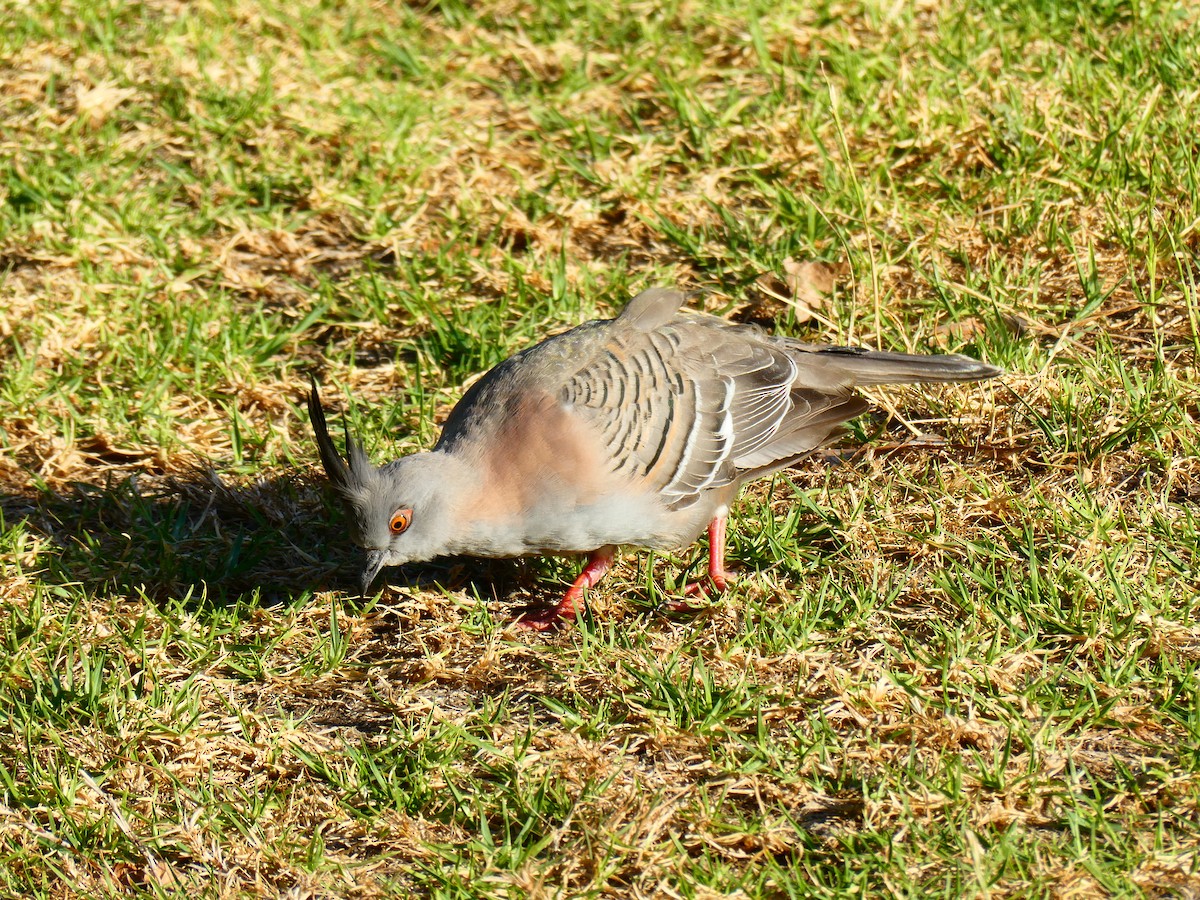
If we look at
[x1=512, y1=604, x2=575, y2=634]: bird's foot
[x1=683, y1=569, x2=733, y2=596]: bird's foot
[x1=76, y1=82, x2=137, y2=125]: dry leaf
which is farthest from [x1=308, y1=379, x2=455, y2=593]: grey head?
[x1=76, y1=82, x2=137, y2=125]: dry leaf

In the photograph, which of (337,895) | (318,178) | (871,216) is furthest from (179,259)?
(337,895)

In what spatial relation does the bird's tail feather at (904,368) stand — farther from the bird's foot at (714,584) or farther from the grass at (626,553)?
the bird's foot at (714,584)

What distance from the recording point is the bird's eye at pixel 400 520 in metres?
4.33

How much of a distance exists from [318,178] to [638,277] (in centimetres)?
172

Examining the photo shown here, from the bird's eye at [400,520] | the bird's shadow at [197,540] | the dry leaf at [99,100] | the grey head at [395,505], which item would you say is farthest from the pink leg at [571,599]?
the dry leaf at [99,100]

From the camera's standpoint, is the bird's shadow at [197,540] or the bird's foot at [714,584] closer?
the bird's foot at [714,584]

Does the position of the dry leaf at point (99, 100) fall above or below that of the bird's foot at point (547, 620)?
above

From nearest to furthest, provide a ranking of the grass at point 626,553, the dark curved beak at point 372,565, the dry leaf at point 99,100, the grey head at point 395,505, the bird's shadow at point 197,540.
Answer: the grass at point 626,553
the grey head at point 395,505
the dark curved beak at point 372,565
the bird's shadow at point 197,540
the dry leaf at point 99,100

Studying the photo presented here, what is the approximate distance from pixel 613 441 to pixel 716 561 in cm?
55

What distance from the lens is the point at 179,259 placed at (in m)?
6.22

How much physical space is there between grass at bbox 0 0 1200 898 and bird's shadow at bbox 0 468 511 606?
0.02 m

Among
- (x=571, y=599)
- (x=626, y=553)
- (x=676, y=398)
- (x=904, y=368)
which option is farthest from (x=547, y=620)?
(x=904, y=368)

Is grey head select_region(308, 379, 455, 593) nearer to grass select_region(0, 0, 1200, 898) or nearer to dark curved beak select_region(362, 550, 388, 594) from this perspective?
dark curved beak select_region(362, 550, 388, 594)

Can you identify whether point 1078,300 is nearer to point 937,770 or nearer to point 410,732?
point 937,770
